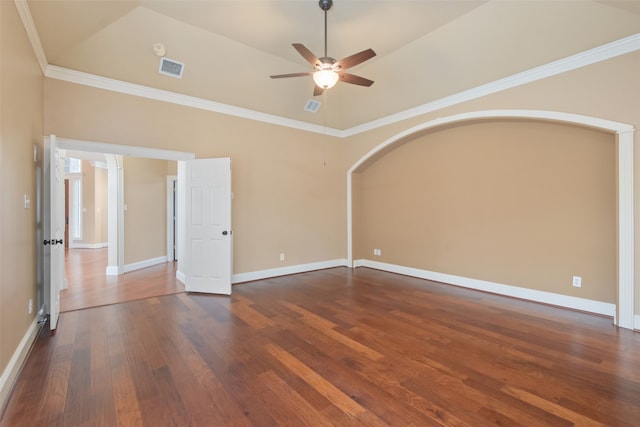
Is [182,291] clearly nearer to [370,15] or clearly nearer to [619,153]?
[370,15]

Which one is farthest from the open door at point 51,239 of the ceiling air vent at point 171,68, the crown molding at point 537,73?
the crown molding at point 537,73

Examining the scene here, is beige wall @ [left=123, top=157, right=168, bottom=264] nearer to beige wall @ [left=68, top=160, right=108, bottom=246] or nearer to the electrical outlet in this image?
beige wall @ [left=68, top=160, right=108, bottom=246]

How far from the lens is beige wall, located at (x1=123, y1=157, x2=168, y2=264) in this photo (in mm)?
6426

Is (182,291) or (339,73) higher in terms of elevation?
(339,73)

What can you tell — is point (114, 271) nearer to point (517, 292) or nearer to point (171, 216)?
point (171, 216)

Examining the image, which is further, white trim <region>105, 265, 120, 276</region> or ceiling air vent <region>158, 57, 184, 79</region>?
white trim <region>105, 265, 120, 276</region>

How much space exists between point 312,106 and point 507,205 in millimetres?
3865

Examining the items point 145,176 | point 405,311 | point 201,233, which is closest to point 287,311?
point 405,311

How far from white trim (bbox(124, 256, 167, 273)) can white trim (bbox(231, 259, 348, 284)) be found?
273 cm

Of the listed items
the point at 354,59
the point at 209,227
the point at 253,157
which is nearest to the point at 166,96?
the point at 253,157

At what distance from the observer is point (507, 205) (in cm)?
454

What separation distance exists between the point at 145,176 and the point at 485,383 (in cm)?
749

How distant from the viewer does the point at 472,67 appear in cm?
410

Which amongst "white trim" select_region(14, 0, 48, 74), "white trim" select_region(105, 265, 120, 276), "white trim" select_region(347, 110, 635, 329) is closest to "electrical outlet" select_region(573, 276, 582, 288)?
"white trim" select_region(347, 110, 635, 329)
